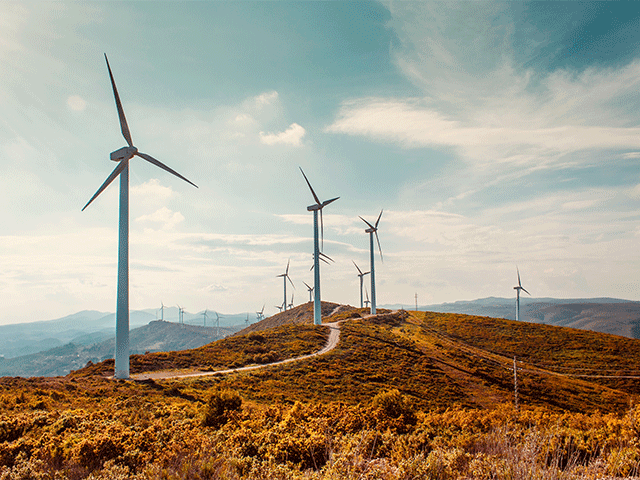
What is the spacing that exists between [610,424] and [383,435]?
1353 cm

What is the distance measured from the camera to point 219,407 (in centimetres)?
2325

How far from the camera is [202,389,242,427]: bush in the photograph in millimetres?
21953

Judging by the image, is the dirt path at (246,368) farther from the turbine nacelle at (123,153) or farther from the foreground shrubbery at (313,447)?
the foreground shrubbery at (313,447)

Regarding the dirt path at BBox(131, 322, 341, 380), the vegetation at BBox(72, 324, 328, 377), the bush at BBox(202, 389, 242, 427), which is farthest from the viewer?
the vegetation at BBox(72, 324, 328, 377)

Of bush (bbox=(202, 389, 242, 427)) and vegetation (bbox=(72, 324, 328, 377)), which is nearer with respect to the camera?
bush (bbox=(202, 389, 242, 427))

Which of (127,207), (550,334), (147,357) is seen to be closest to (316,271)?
(147,357)

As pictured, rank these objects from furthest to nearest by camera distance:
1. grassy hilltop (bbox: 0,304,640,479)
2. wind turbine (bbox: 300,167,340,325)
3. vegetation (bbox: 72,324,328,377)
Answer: wind turbine (bbox: 300,167,340,325)
vegetation (bbox: 72,324,328,377)
grassy hilltop (bbox: 0,304,640,479)

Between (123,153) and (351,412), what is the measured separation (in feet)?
160

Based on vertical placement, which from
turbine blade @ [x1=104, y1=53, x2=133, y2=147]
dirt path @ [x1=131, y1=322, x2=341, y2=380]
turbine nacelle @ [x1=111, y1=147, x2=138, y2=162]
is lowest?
dirt path @ [x1=131, y1=322, x2=341, y2=380]

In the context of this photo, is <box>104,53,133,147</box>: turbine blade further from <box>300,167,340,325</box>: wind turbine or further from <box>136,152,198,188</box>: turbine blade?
<box>300,167,340,325</box>: wind turbine

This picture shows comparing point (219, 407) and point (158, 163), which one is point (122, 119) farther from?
point (219, 407)

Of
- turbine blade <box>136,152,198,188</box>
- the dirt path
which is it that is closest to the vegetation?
the dirt path

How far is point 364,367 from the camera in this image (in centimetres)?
6688

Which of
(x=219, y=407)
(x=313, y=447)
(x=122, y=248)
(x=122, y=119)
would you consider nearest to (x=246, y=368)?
(x=122, y=248)
